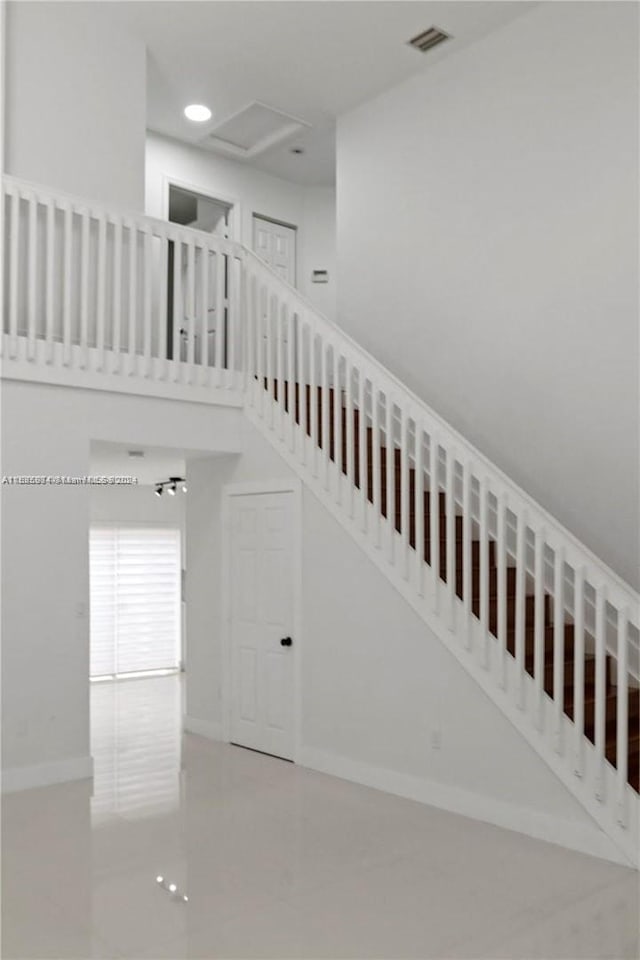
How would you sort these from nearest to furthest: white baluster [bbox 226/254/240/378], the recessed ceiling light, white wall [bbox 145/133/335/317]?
white baluster [bbox 226/254/240/378] < the recessed ceiling light < white wall [bbox 145/133/335/317]

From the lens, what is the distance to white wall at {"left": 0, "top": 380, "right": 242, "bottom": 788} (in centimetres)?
536

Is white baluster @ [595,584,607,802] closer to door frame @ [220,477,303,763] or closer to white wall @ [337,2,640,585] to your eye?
white wall @ [337,2,640,585]

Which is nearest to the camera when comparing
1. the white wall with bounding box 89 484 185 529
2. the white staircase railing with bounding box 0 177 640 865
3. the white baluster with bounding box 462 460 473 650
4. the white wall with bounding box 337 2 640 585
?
the white staircase railing with bounding box 0 177 640 865

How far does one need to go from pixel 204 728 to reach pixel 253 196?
19.1ft

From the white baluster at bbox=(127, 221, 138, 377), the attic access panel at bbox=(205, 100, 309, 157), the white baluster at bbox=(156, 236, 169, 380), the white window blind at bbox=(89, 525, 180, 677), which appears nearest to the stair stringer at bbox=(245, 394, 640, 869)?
the white baluster at bbox=(156, 236, 169, 380)

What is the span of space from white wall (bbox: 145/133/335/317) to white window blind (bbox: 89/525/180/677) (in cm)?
366

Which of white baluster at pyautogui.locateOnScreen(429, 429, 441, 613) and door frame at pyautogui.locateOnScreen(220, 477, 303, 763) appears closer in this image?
white baluster at pyautogui.locateOnScreen(429, 429, 441, 613)

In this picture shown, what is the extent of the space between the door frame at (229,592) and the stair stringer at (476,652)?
0.77ft

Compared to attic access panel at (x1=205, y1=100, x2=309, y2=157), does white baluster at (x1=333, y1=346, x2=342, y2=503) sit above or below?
→ below

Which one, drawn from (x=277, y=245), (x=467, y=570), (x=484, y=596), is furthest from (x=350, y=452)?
(x=277, y=245)

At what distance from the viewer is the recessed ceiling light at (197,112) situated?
8.03 meters

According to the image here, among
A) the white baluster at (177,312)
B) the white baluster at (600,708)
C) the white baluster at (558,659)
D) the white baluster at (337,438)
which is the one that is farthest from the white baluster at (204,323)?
the white baluster at (600,708)

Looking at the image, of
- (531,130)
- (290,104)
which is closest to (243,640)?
(531,130)

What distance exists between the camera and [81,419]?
19.0ft
